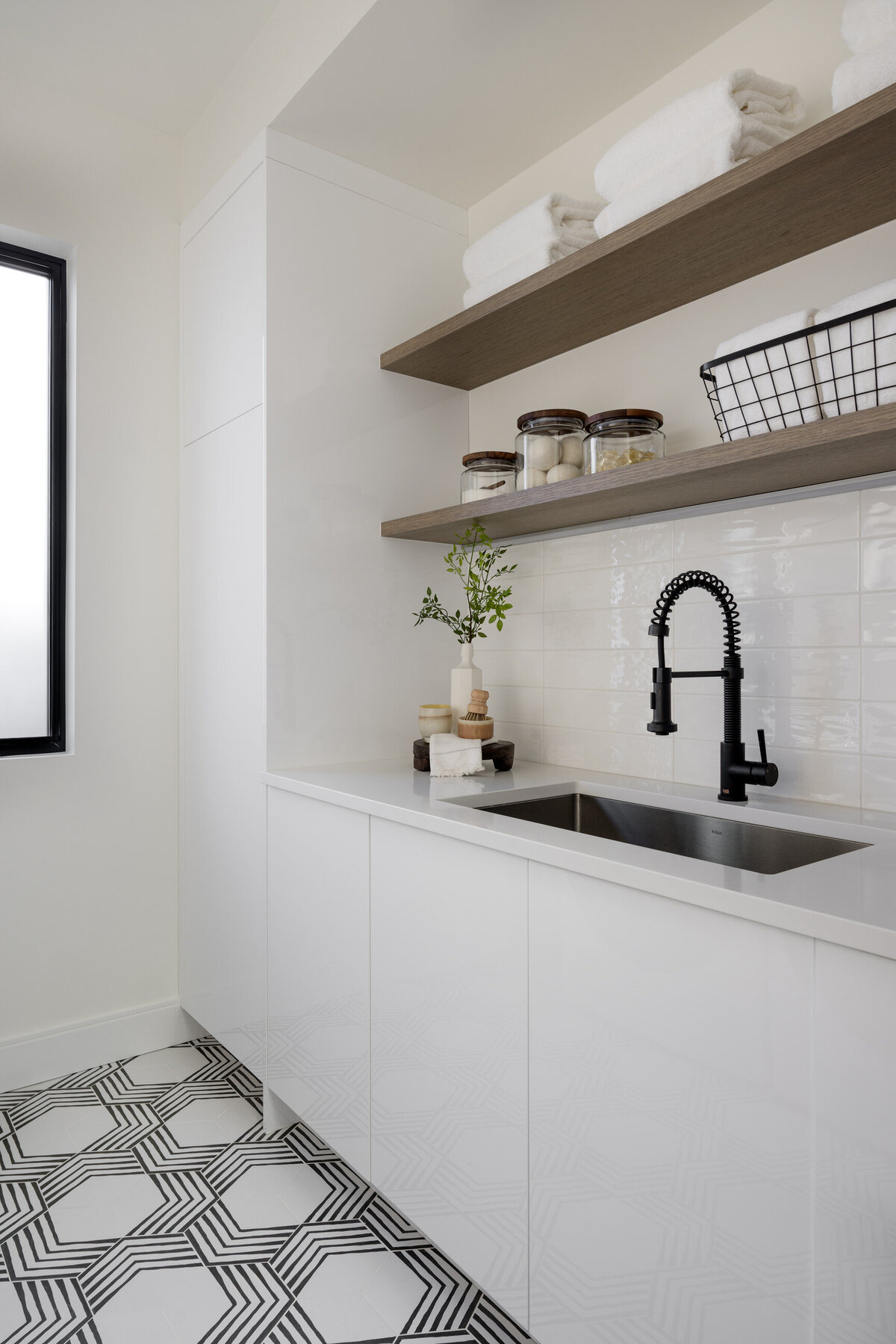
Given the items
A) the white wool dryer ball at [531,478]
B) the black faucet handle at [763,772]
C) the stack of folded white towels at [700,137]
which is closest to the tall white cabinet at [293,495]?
the white wool dryer ball at [531,478]

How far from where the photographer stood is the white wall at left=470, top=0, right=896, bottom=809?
1424 millimetres

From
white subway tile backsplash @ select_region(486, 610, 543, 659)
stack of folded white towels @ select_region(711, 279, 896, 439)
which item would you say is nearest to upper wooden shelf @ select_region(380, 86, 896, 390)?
stack of folded white towels @ select_region(711, 279, 896, 439)

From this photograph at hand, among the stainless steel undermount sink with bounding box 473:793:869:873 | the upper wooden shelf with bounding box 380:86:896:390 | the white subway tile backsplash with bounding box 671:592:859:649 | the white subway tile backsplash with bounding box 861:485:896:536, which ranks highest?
the upper wooden shelf with bounding box 380:86:896:390

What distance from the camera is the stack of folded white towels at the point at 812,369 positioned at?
116 cm

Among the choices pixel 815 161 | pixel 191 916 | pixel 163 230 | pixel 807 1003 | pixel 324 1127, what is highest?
pixel 163 230

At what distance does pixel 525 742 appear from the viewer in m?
2.11

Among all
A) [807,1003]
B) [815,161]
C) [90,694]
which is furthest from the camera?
[90,694]

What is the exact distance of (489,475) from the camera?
76.5 inches

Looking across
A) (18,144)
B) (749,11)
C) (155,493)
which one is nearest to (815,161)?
(749,11)

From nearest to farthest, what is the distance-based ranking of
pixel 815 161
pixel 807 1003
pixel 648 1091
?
pixel 807 1003, pixel 648 1091, pixel 815 161

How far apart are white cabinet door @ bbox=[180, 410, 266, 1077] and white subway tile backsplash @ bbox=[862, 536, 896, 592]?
1.27 meters

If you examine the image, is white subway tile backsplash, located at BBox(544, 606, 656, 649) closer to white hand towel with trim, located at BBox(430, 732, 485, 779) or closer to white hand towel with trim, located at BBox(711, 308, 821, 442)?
white hand towel with trim, located at BBox(430, 732, 485, 779)

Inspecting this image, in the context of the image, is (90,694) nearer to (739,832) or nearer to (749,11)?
(739,832)

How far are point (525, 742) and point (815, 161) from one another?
1.34 meters
